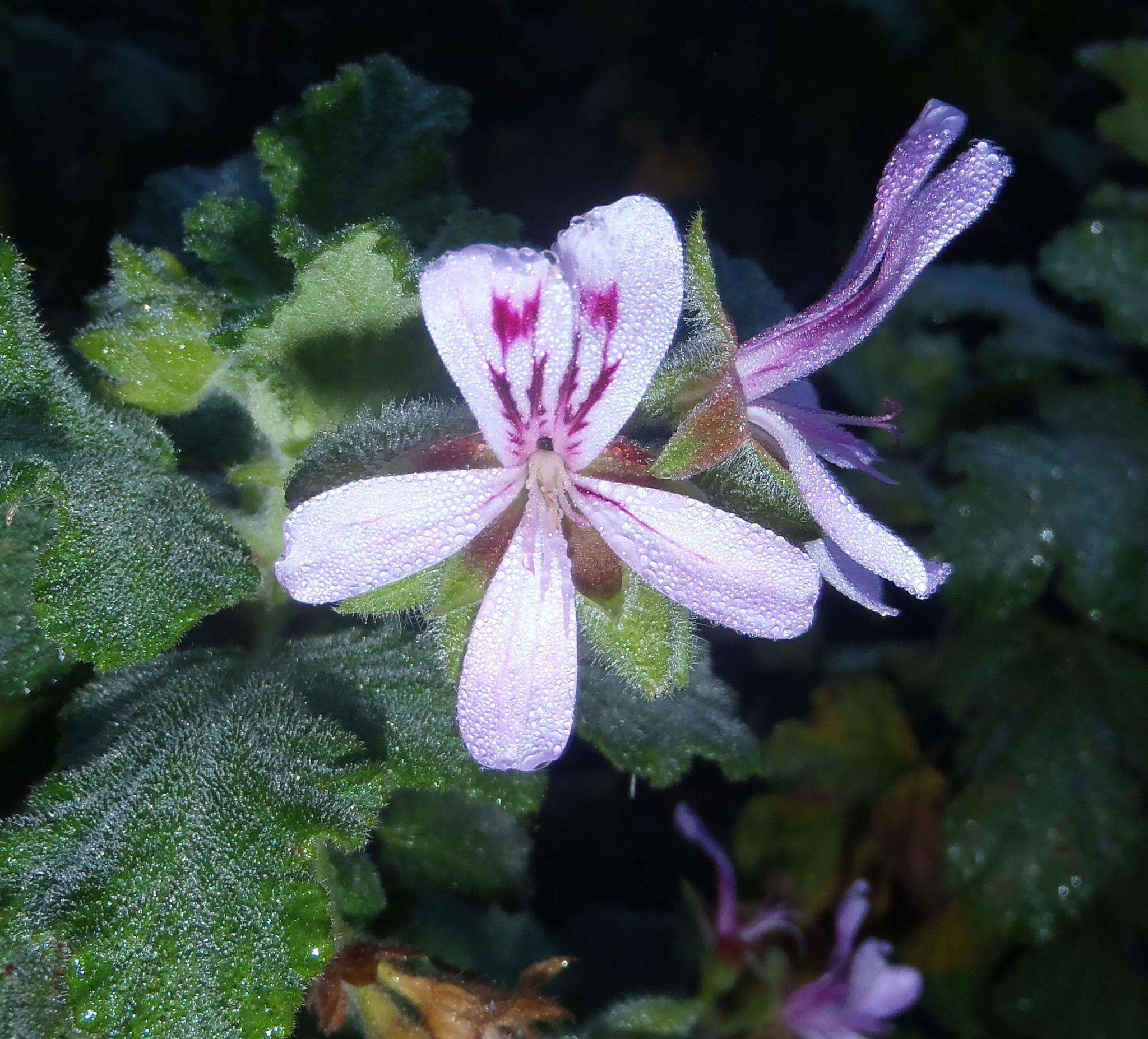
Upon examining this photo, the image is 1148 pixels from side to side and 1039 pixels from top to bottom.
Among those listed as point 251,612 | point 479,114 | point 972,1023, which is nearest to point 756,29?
point 479,114

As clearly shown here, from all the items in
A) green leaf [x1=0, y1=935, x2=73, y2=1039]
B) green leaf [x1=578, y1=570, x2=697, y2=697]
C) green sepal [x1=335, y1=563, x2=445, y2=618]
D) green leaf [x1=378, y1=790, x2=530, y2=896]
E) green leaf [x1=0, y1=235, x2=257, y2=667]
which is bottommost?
green leaf [x1=378, y1=790, x2=530, y2=896]

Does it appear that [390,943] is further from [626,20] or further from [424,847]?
[626,20]

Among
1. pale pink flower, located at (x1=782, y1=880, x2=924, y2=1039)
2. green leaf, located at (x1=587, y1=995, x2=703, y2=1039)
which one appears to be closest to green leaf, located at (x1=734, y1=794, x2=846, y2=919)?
pale pink flower, located at (x1=782, y1=880, x2=924, y2=1039)

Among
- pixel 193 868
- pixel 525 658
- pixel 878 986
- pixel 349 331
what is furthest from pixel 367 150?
pixel 878 986

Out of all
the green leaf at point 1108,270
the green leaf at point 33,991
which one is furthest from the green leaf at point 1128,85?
the green leaf at point 33,991

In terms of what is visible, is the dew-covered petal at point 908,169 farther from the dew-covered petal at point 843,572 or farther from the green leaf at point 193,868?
the green leaf at point 193,868

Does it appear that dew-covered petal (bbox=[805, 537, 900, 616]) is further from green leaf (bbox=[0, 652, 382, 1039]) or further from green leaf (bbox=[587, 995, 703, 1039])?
green leaf (bbox=[587, 995, 703, 1039])

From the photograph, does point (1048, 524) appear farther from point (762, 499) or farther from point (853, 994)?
point (762, 499)
